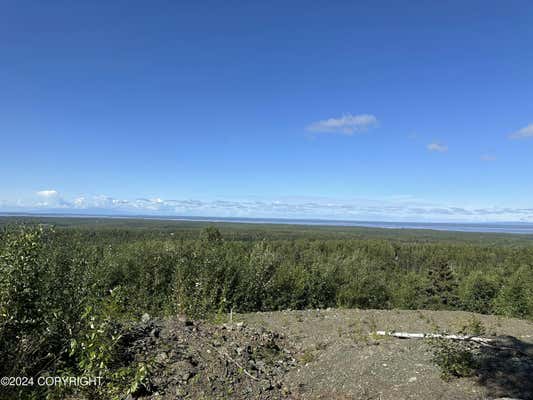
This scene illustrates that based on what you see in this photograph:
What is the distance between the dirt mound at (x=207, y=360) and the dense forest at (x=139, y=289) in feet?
1.84

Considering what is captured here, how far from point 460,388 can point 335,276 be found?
18.6 metres

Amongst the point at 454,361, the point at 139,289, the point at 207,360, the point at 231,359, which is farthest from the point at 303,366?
the point at 139,289

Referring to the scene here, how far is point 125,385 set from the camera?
14.4 feet

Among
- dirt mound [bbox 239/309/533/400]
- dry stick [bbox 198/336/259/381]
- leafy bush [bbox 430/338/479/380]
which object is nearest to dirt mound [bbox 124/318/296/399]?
dry stick [bbox 198/336/259/381]

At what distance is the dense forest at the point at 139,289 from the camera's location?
13.6 feet

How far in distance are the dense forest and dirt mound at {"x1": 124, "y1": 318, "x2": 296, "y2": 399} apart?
1.84ft

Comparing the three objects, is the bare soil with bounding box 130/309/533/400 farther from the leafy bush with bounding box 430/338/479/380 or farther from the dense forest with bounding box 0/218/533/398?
the dense forest with bounding box 0/218/533/398

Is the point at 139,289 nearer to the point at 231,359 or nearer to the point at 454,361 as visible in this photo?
the point at 231,359

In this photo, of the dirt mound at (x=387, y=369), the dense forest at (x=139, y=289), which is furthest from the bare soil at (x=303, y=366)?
the dense forest at (x=139, y=289)

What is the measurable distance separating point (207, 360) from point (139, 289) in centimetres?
978

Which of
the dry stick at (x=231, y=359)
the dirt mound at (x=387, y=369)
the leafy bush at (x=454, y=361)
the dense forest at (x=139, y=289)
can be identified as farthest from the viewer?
the dry stick at (x=231, y=359)

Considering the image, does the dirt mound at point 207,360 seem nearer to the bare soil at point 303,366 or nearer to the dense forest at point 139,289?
the bare soil at point 303,366

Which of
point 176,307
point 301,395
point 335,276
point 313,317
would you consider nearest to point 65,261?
point 176,307

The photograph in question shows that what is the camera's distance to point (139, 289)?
1488 cm
